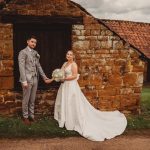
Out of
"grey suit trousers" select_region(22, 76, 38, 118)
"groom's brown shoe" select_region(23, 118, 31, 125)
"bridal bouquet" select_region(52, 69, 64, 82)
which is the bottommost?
"groom's brown shoe" select_region(23, 118, 31, 125)

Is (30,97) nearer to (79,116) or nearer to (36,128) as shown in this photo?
(36,128)

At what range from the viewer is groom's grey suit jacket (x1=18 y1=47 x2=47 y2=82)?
7675 millimetres

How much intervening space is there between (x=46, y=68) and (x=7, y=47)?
47.4 inches

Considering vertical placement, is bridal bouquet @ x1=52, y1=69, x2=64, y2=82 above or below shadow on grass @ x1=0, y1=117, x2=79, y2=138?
above

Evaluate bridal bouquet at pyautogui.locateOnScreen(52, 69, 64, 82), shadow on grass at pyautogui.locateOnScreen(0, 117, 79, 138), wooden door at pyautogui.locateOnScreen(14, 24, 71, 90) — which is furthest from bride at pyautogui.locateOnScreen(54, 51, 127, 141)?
wooden door at pyautogui.locateOnScreen(14, 24, 71, 90)

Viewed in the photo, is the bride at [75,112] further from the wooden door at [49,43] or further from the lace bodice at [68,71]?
the wooden door at [49,43]

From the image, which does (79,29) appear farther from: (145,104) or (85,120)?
(145,104)

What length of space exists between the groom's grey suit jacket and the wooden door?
0.69 metres

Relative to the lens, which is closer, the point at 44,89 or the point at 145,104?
the point at 44,89

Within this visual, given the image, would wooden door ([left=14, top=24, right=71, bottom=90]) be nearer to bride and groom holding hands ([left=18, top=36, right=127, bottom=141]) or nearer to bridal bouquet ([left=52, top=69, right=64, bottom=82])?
bride and groom holding hands ([left=18, top=36, right=127, bottom=141])

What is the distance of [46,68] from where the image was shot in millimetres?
8820

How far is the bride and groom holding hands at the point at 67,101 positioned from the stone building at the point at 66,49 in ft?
1.90

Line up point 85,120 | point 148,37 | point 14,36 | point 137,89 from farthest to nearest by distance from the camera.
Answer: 1. point 148,37
2. point 137,89
3. point 14,36
4. point 85,120

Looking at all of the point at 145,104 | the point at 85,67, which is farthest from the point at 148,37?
the point at 85,67
